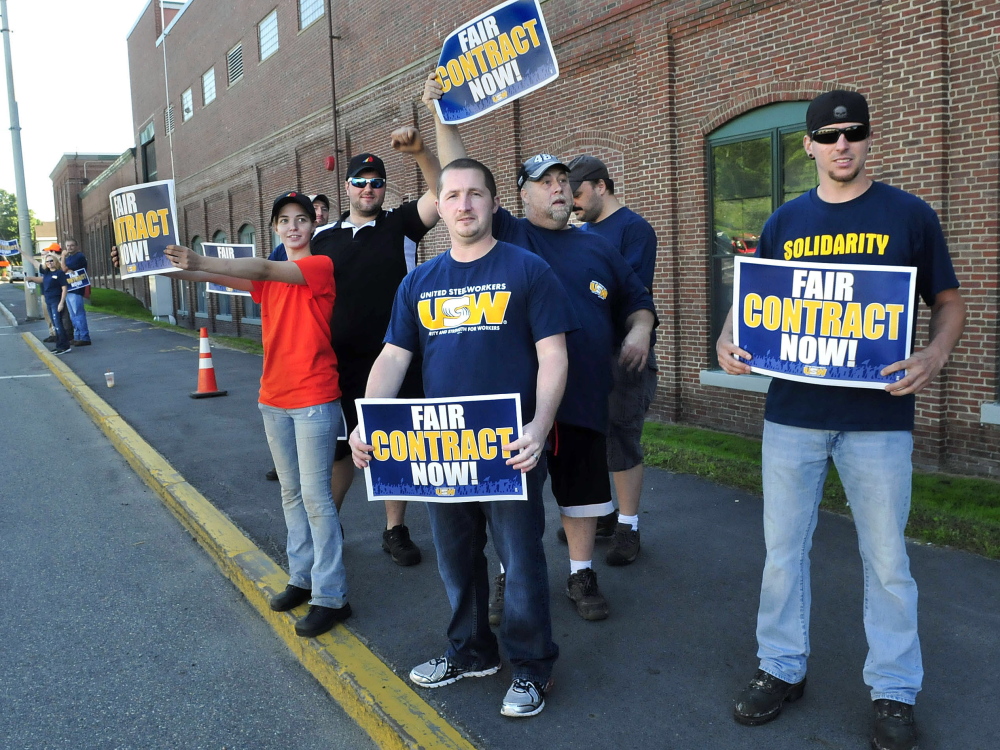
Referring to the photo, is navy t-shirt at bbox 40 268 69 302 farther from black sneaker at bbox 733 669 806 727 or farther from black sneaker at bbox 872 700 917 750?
black sneaker at bbox 872 700 917 750

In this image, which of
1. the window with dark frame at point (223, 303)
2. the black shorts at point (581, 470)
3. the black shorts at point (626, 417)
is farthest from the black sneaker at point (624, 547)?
the window with dark frame at point (223, 303)

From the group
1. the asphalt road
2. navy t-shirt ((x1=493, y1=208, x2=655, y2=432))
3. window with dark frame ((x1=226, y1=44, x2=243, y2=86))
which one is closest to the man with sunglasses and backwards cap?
navy t-shirt ((x1=493, y1=208, x2=655, y2=432))

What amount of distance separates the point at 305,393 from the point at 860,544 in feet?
8.20

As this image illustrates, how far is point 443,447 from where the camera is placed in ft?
10.1

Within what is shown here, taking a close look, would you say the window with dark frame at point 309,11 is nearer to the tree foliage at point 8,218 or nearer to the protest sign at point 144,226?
the protest sign at point 144,226

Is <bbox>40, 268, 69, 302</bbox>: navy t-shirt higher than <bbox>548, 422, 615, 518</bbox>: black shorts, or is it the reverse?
<bbox>40, 268, 69, 302</bbox>: navy t-shirt

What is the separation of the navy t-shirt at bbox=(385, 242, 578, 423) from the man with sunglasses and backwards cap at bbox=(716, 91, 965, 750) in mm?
745

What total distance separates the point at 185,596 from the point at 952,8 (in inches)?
275

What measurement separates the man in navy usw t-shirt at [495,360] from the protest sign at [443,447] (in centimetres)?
7

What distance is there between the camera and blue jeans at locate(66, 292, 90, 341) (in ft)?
61.9

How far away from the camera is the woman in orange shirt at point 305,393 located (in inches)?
160

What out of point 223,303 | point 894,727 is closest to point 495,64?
point 894,727

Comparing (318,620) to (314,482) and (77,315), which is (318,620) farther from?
(77,315)

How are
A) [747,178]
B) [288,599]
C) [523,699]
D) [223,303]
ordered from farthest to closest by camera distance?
[223,303] < [747,178] < [288,599] < [523,699]
